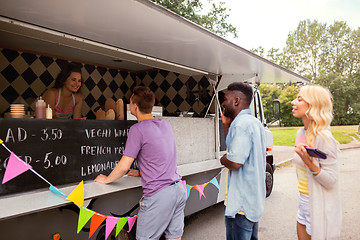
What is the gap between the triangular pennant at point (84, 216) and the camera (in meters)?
2.22

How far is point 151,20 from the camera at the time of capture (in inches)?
94.0

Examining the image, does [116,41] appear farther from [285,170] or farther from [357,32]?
[357,32]

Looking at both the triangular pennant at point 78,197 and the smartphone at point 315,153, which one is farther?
the triangular pennant at point 78,197

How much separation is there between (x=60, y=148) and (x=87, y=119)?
1.42 ft

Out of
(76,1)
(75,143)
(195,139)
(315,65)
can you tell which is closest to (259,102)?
(195,139)

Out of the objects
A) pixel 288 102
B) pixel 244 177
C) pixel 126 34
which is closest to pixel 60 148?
pixel 126 34

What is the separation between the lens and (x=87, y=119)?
113 inches

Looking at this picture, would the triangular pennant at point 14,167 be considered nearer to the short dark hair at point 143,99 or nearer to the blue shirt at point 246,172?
the short dark hair at point 143,99

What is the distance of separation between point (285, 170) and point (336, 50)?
37.8 metres

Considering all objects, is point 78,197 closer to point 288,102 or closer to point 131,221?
point 131,221

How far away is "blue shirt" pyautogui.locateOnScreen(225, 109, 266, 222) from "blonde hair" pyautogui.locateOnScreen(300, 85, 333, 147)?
389 millimetres

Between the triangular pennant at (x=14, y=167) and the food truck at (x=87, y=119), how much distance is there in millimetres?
94

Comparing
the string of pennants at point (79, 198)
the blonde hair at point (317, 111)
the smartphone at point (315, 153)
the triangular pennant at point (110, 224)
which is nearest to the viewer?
the smartphone at point (315, 153)

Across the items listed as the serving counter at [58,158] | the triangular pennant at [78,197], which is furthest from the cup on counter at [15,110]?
the triangular pennant at [78,197]
